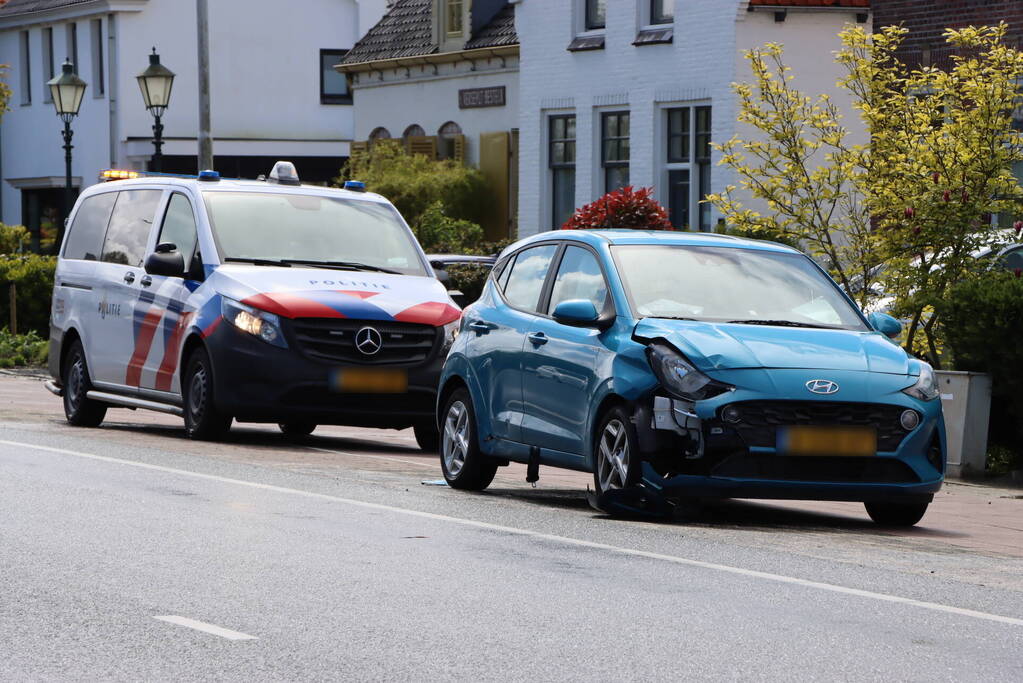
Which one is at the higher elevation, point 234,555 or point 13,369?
point 234,555

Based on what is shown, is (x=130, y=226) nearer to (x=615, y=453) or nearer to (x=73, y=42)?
(x=615, y=453)

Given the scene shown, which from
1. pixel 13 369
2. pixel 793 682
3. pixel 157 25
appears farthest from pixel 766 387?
pixel 157 25

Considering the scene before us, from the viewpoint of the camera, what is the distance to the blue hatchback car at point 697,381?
10305mm

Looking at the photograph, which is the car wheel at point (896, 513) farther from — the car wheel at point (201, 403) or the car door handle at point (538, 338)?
the car wheel at point (201, 403)

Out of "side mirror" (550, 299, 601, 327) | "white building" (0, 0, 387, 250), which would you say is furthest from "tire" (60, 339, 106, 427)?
"white building" (0, 0, 387, 250)

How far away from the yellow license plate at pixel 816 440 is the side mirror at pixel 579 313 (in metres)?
1.29

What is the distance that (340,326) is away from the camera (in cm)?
1475

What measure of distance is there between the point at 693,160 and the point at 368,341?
15.1m

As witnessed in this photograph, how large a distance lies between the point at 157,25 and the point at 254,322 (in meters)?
38.1

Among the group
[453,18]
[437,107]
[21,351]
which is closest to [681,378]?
[21,351]

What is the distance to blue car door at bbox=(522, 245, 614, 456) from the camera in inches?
433

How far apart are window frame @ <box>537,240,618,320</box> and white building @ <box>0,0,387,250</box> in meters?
39.7

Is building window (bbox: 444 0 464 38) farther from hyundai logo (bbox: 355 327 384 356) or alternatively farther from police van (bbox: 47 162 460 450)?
hyundai logo (bbox: 355 327 384 356)

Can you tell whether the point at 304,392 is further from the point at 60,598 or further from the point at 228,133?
the point at 228,133
